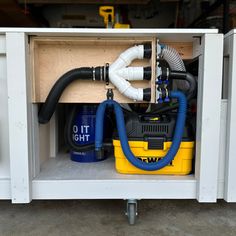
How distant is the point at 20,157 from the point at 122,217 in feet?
1.77

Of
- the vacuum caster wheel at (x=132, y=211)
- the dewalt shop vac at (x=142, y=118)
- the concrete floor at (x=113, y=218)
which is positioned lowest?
the concrete floor at (x=113, y=218)

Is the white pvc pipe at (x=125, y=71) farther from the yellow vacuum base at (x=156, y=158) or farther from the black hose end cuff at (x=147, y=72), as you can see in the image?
the yellow vacuum base at (x=156, y=158)

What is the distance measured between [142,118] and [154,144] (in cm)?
14

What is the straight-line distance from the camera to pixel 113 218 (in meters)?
A: 1.09

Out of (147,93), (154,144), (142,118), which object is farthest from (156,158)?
(147,93)

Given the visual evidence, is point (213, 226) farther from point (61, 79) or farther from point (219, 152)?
point (61, 79)

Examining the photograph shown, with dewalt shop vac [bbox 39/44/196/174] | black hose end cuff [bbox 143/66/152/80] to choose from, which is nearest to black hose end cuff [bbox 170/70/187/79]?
dewalt shop vac [bbox 39/44/196/174]

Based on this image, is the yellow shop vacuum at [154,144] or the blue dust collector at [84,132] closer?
the yellow shop vacuum at [154,144]

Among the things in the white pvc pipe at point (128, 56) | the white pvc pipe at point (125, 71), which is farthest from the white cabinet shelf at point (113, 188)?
A: the white pvc pipe at point (128, 56)

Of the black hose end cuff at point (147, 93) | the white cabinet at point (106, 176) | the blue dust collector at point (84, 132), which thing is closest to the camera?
the white cabinet at point (106, 176)

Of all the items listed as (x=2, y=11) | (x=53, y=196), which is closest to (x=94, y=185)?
(x=53, y=196)

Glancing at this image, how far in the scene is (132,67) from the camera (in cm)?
107

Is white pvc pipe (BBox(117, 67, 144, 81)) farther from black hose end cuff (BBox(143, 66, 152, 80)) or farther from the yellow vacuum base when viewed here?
the yellow vacuum base

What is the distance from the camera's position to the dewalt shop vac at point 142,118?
3.42 ft
